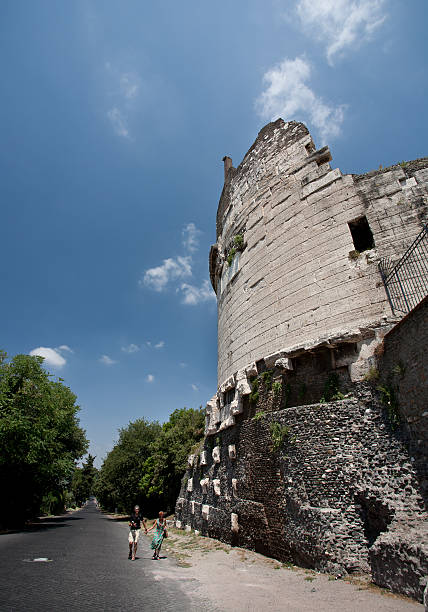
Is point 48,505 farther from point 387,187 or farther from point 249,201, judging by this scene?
point 387,187

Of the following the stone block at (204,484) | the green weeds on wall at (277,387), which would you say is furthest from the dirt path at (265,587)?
the green weeds on wall at (277,387)

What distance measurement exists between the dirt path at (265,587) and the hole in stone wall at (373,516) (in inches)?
29.6

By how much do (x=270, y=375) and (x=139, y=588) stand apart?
5366mm

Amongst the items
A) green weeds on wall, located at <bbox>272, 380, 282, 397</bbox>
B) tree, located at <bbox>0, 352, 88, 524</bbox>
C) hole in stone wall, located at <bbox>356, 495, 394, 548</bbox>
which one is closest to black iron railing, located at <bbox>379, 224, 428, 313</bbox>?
green weeds on wall, located at <bbox>272, 380, 282, 397</bbox>

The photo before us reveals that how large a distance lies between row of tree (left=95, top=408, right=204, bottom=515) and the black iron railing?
13.5 m

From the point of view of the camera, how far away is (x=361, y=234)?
862 cm

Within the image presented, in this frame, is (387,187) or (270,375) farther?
(270,375)

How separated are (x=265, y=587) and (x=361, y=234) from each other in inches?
314

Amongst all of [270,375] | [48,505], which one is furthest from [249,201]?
[48,505]

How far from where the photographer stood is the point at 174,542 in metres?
11.5

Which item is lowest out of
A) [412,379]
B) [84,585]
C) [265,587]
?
[265,587]

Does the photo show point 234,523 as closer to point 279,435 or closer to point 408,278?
point 279,435

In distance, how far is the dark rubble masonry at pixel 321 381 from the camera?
5715mm

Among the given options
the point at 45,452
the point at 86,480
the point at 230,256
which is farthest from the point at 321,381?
the point at 86,480
